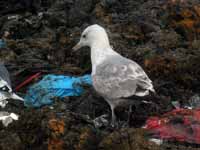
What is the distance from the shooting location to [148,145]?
18.3 feet

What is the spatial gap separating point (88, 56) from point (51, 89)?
1.19 metres

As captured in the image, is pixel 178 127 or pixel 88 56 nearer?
pixel 178 127

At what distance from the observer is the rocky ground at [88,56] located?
5793 mm

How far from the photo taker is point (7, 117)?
6.31m

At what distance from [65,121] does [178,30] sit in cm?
338

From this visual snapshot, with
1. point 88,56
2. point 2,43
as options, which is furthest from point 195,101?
point 2,43

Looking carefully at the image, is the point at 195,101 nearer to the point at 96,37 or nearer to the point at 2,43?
the point at 96,37

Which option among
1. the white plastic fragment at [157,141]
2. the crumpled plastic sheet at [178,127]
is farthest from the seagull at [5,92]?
the white plastic fragment at [157,141]

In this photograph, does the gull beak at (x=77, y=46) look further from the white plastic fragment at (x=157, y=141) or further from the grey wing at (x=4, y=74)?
the white plastic fragment at (x=157, y=141)

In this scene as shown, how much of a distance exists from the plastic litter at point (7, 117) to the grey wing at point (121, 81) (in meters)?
0.83

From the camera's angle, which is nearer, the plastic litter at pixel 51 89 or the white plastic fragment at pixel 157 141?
the white plastic fragment at pixel 157 141

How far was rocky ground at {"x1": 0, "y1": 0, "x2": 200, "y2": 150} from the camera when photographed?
19.0ft

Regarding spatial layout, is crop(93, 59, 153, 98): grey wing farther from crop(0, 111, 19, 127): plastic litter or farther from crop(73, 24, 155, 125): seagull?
crop(0, 111, 19, 127): plastic litter

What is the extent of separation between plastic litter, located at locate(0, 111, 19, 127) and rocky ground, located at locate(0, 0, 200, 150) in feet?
0.31
